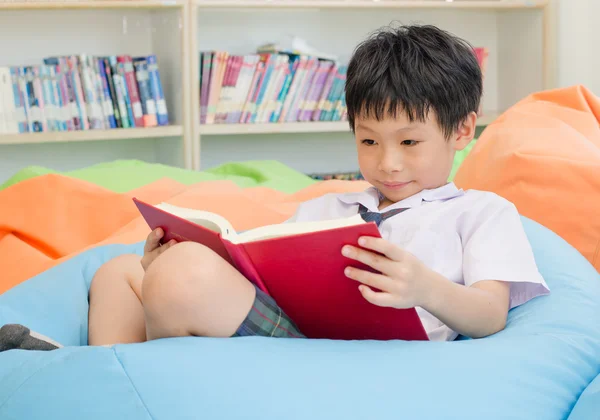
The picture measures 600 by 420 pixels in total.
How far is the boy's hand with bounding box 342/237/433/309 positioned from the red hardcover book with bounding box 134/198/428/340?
15 mm

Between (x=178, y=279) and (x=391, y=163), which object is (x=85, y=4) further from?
(x=178, y=279)

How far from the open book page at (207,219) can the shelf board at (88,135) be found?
6.13 ft

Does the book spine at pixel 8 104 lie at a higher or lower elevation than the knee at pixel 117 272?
higher

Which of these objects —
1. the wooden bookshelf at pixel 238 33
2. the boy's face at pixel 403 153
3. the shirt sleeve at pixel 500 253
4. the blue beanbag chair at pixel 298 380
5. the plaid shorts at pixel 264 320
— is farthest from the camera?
the wooden bookshelf at pixel 238 33

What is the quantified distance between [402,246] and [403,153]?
13 centimetres

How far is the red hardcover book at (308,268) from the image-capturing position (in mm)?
821

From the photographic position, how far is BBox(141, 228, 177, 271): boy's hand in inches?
42.3

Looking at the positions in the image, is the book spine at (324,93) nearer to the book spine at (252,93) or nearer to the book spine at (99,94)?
the book spine at (252,93)

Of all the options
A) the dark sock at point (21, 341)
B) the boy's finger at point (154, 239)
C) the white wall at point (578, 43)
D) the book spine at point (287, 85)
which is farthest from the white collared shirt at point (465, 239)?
the white wall at point (578, 43)

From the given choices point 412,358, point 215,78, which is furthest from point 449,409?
point 215,78

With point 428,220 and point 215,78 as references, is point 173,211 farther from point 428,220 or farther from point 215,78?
point 215,78

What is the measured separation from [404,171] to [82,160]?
2276 mm

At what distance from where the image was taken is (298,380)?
0.82 meters

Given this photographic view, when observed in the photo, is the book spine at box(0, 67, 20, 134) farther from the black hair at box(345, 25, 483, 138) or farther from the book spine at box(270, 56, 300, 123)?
the black hair at box(345, 25, 483, 138)
